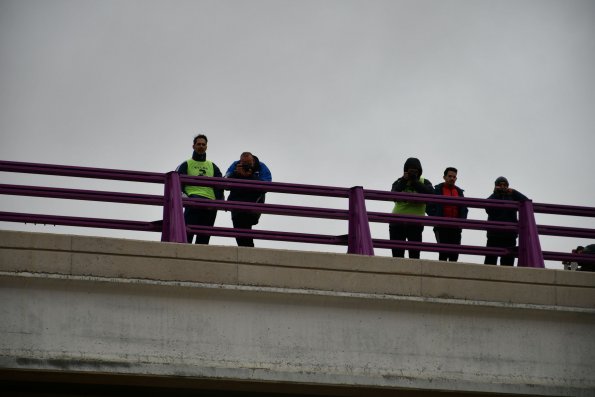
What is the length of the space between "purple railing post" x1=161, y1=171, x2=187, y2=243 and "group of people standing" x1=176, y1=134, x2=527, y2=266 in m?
0.82

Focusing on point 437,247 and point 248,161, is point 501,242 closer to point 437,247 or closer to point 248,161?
point 437,247

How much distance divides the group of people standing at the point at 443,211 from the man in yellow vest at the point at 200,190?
214 centimetres

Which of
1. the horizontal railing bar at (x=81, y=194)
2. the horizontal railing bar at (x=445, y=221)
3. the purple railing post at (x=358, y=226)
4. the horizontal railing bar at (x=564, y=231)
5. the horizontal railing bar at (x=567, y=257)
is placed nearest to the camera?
the horizontal railing bar at (x=81, y=194)

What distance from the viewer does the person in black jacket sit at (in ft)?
46.2

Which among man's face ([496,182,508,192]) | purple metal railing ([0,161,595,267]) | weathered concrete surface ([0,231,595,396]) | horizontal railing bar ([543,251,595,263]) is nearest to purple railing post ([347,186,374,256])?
purple metal railing ([0,161,595,267])

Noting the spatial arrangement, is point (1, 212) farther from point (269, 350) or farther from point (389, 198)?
point (389, 198)

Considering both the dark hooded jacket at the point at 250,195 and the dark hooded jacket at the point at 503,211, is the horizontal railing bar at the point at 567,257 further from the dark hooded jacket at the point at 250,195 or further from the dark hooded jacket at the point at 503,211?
the dark hooded jacket at the point at 250,195

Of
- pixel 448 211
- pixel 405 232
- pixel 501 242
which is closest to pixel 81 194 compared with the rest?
pixel 405 232

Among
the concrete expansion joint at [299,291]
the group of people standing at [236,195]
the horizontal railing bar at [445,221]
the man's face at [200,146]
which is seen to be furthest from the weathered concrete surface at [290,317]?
the man's face at [200,146]

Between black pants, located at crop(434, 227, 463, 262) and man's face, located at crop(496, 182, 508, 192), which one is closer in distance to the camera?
black pants, located at crop(434, 227, 463, 262)

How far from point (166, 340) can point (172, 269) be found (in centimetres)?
68

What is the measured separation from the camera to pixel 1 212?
39.7ft

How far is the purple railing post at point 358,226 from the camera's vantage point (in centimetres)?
1257

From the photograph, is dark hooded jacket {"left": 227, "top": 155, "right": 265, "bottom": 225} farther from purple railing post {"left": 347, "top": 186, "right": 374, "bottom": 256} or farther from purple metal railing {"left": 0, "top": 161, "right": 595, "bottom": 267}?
purple railing post {"left": 347, "top": 186, "right": 374, "bottom": 256}
